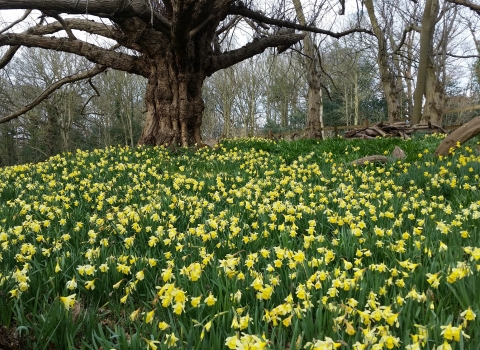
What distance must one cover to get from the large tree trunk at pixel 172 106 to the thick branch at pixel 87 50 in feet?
1.76

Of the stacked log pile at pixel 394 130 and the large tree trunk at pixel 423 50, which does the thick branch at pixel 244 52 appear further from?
the large tree trunk at pixel 423 50

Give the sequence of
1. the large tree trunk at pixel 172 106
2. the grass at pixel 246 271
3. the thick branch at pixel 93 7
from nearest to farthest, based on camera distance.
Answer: the grass at pixel 246 271 < the thick branch at pixel 93 7 < the large tree trunk at pixel 172 106

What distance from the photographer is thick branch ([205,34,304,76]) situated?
30.5 ft

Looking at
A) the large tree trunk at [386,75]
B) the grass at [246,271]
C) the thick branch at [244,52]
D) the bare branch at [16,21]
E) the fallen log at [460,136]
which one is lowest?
the grass at [246,271]

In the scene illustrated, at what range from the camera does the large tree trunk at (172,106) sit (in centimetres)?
852

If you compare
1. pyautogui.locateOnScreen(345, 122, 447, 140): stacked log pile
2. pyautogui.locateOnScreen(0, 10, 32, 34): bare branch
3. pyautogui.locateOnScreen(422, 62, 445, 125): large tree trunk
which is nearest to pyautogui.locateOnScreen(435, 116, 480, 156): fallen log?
pyautogui.locateOnScreen(345, 122, 447, 140): stacked log pile

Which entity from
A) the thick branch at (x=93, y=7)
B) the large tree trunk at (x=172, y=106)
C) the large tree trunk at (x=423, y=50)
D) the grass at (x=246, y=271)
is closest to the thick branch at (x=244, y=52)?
the large tree trunk at (x=172, y=106)

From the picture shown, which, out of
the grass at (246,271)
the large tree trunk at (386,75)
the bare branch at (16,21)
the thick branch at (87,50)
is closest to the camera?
the grass at (246,271)

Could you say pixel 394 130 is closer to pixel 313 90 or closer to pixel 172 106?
pixel 313 90

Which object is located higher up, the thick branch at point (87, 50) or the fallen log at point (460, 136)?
the thick branch at point (87, 50)

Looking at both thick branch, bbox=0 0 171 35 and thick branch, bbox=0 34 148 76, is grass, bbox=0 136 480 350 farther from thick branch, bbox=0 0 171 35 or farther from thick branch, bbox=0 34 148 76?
thick branch, bbox=0 34 148 76

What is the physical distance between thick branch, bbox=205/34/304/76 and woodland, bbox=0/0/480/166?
35 mm

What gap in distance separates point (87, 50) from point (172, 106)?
2.36 metres

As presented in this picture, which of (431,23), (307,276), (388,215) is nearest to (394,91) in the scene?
(431,23)
